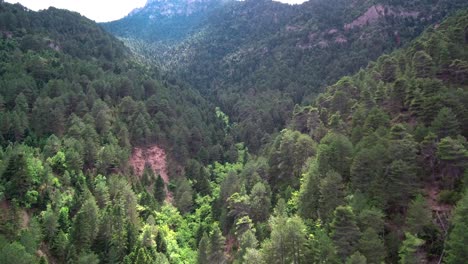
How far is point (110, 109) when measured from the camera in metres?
115

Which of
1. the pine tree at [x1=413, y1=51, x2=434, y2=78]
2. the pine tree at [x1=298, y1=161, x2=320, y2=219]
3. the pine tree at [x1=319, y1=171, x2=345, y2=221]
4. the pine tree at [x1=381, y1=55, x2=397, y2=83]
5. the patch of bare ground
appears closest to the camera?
the pine tree at [x1=319, y1=171, x2=345, y2=221]

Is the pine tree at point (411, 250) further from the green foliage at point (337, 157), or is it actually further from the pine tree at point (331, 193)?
the green foliage at point (337, 157)

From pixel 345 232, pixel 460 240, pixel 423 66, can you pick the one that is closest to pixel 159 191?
pixel 345 232

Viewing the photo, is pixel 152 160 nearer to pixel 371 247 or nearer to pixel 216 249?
pixel 216 249

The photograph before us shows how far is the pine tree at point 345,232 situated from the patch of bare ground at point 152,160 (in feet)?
211

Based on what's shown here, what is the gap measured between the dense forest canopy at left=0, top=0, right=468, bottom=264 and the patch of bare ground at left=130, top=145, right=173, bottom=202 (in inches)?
14.7

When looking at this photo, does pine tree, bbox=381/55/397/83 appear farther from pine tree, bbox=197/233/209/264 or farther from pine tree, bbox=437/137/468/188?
pine tree, bbox=197/233/209/264

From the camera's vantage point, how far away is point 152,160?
11331cm

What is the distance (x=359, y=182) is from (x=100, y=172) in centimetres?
5471

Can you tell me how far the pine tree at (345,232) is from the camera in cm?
4403

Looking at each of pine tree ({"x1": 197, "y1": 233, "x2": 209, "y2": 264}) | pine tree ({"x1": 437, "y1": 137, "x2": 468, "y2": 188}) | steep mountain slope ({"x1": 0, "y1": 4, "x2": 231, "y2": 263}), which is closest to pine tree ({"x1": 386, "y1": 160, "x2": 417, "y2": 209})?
pine tree ({"x1": 437, "y1": 137, "x2": 468, "y2": 188})

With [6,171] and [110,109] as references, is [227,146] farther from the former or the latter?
[6,171]

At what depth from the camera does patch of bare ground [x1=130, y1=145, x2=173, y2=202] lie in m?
107

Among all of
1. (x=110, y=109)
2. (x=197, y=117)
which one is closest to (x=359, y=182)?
(x=110, y=109)
